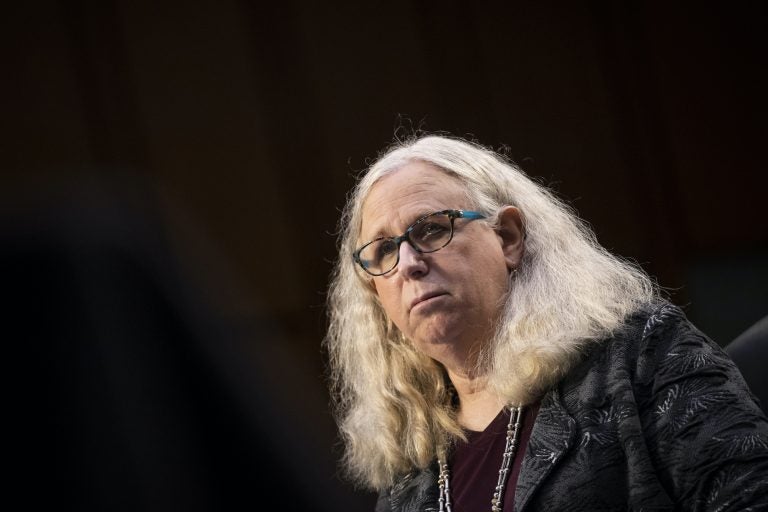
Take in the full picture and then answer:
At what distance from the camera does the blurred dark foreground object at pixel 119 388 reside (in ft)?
5.59

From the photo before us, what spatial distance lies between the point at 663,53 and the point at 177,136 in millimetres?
1502

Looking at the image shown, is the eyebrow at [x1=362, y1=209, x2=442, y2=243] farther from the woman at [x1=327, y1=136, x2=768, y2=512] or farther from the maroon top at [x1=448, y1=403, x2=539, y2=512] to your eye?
the maroon top at [x1=448, y1=403, x2=539, y2=512]

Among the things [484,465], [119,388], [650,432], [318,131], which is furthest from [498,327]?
[318,131]

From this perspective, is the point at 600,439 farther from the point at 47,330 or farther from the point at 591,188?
the point at 591,188

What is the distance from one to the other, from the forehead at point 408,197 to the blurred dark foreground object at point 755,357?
54cm

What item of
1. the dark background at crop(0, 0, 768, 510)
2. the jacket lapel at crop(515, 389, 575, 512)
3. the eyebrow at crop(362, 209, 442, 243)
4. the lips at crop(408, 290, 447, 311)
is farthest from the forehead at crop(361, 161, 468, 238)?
the dark background at crop(0, 0, 768, 510)

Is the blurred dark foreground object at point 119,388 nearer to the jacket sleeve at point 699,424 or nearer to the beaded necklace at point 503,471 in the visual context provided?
the beaded necklace at point 503,471

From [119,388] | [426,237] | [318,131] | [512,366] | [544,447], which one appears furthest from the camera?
[318,131]

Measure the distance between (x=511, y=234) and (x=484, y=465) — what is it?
429mm

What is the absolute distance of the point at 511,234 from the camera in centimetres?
168

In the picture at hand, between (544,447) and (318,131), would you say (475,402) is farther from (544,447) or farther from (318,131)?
(318,131)

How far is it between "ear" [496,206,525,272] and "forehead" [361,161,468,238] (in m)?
0.09

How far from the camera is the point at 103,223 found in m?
2.12

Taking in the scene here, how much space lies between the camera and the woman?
1271mm
